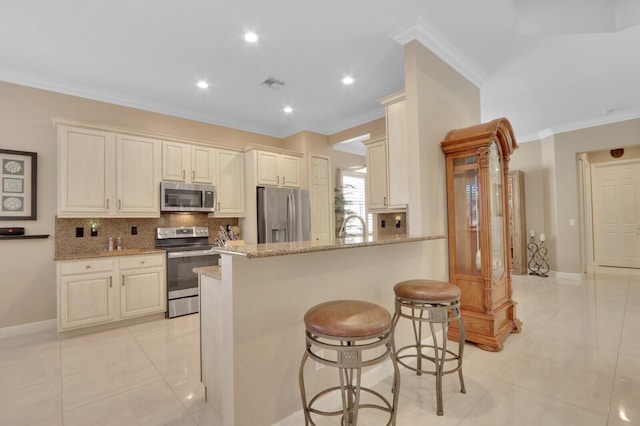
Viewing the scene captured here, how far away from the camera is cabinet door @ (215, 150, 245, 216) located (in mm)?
4637

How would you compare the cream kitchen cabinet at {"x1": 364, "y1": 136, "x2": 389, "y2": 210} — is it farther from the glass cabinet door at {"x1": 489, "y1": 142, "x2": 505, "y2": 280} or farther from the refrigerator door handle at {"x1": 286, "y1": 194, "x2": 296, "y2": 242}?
the refrigerator door handle at {"x1": 286, "y1": 194, "x2": 296, "y2": 242}

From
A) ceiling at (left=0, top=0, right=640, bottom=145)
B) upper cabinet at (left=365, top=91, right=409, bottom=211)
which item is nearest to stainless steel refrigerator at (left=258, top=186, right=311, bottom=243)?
ceiling at (left=0, top=0, right=640, bottom=145)

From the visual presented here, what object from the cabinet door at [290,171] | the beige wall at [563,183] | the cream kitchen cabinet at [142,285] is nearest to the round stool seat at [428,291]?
the cream kitchen cabinet at [142,285]

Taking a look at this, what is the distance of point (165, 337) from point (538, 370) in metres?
3.47

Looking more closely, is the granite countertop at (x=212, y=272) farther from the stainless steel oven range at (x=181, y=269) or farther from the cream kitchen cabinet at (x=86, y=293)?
the cream kitchen cabinet at (x=86, y=293)

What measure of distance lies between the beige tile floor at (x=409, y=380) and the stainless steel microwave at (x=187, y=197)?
1.58 metres

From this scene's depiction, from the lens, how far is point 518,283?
5.26m

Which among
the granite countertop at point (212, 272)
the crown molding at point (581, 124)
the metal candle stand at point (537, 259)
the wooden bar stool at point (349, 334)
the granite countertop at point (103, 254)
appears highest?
the crown molding at point (581, 124)

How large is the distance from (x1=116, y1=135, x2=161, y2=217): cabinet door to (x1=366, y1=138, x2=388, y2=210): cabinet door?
2.86 metres

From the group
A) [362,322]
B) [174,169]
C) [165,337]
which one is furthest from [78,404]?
[174,169]

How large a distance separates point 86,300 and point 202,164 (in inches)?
87.3

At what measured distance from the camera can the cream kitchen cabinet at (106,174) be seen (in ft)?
11.2

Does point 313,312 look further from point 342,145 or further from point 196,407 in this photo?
point 342,145

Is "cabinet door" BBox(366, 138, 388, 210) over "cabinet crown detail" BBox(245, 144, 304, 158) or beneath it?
beneath
